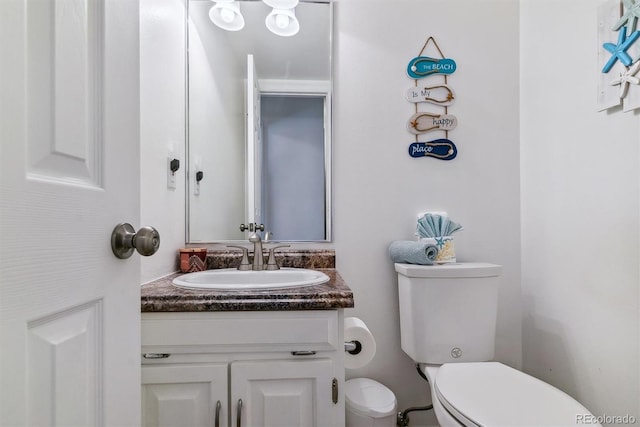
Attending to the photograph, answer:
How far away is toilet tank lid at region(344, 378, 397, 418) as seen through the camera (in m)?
1.18

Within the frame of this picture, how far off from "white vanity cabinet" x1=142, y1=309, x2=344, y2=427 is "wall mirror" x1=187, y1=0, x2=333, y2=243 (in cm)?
58

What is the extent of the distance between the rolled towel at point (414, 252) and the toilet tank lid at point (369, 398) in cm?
52

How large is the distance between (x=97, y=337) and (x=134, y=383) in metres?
0.15

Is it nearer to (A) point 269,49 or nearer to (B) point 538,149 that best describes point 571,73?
(B) point 538,149

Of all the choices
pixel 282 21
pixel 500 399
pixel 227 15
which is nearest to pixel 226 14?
pixel 227 15

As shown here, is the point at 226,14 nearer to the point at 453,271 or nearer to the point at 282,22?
the point at 282,22

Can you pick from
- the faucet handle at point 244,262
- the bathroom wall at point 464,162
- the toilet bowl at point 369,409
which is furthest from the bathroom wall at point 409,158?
the faucet handle at point 244,262

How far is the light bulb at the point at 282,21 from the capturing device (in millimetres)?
1448

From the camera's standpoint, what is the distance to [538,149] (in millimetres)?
1407

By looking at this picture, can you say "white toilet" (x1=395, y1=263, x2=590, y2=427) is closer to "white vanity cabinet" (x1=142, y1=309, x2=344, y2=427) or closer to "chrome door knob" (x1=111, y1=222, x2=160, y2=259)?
"white vanity cabinet" (x1=142, y1=309, x2=344, y2=427)

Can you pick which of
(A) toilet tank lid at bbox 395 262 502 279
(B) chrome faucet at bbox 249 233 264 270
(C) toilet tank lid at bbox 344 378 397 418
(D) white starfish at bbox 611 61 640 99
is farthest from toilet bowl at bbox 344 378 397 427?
(D) white starfish at bbox 611 61 640 99

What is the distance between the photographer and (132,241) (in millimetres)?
512

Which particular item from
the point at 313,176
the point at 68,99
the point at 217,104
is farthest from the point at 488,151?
the point at 68,99

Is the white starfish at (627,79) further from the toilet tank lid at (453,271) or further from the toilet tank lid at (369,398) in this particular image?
the toilet tank lid at (369,398)
